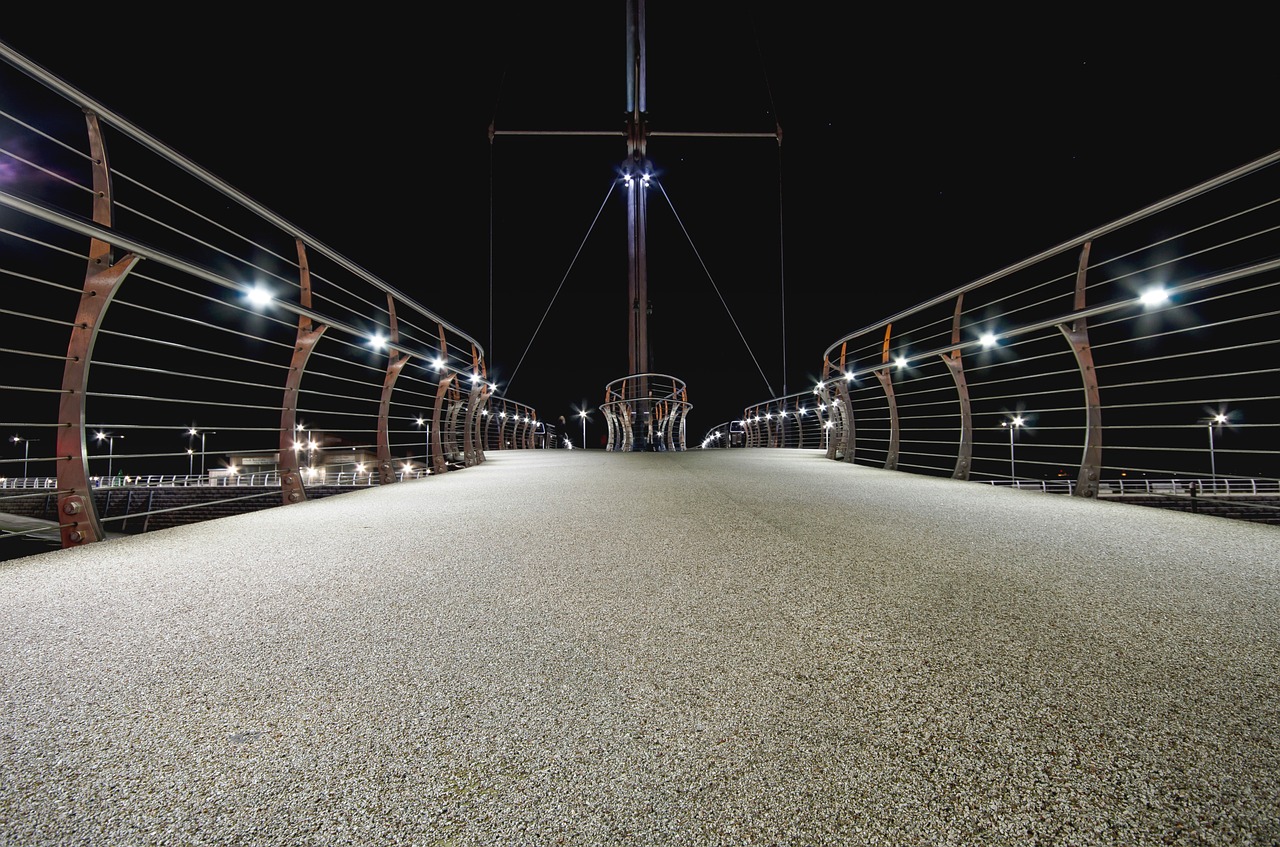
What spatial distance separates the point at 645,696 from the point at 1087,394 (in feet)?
11.6

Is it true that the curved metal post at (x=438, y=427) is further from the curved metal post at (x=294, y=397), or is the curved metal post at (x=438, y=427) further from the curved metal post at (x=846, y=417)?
the curved metal post at (x=846, y=417)

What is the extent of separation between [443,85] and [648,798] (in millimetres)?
22524

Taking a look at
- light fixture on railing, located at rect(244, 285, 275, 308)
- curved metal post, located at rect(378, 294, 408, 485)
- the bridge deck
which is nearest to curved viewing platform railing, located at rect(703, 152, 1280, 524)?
the bridge deck

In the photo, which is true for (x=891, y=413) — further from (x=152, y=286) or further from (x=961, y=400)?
(x=152, y=286)

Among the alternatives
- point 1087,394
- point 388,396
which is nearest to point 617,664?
point 1087,394

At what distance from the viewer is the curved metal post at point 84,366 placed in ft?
6.25

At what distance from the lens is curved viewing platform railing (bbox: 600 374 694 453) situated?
419 inches

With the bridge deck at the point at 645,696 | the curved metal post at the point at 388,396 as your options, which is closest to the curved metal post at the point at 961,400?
the bridge deck at the point at 645,696

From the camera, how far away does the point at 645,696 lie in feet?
2.69

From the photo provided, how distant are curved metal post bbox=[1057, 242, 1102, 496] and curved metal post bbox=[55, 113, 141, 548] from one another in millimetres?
4808

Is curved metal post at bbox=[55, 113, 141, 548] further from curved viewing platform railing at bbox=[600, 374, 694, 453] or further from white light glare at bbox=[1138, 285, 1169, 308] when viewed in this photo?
curved viewing platform railing at bbox=[600, 374, 694, 453]

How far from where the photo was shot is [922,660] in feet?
3.10

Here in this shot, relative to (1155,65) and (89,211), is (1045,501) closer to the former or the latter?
(89,211)

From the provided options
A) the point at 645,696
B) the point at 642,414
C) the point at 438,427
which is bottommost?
the point at 645,696
